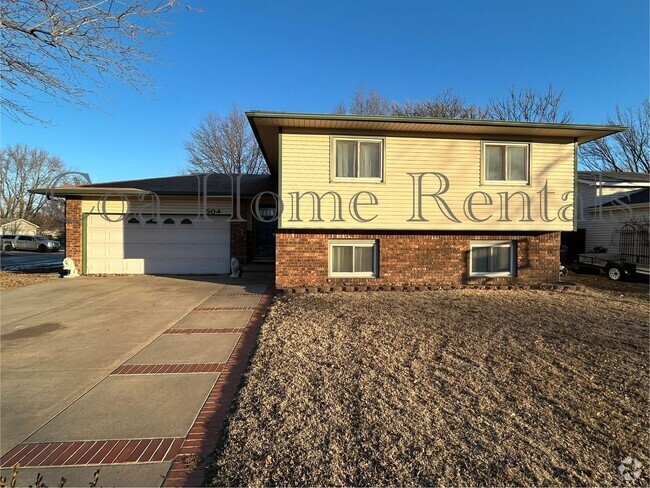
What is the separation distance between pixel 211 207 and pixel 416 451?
1186 cm

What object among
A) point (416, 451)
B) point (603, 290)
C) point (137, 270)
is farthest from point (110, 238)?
point (603, 290)

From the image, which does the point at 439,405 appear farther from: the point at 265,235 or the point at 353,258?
the point at 265,235

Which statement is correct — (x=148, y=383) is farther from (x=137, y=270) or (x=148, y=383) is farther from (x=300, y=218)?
(x=137, y=270)

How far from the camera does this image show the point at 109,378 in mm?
4156

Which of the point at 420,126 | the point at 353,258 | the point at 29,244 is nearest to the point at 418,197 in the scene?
the point at 420,126

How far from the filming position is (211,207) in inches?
516

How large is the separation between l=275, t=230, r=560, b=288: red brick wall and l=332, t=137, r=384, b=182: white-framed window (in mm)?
1488

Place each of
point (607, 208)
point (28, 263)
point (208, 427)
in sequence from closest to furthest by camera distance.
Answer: point (208, 427) < point (607, 208) < point (28, 263)

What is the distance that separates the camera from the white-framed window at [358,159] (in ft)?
30.3

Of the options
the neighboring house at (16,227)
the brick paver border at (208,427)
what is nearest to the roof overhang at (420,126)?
the brick paver border at (208,427)

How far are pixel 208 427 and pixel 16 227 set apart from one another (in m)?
60.5

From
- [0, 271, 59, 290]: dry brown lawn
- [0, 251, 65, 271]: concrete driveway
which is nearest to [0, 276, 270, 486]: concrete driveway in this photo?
[0, 271, 59, 290]: dry brown lawn

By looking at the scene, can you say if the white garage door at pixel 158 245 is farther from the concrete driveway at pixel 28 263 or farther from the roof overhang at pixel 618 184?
the roof overhang at pixel 618 184

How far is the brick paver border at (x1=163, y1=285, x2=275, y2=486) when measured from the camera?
99.2 inches
